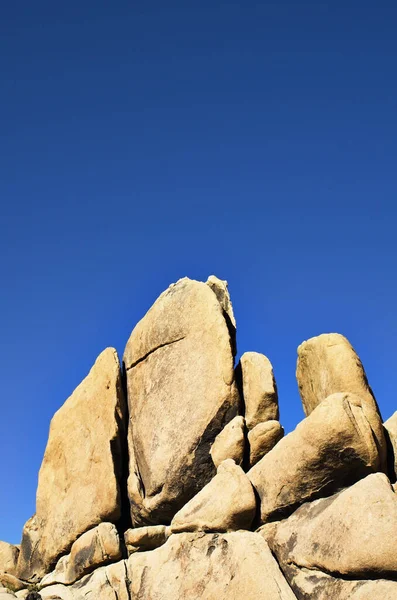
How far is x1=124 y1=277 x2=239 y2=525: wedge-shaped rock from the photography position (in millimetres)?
18453

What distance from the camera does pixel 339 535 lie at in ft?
45.6

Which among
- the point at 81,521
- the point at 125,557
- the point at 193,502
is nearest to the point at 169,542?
Answer: the point at 193,502

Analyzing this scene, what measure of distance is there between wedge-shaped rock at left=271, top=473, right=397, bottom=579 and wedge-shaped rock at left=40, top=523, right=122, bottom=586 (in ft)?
18.6

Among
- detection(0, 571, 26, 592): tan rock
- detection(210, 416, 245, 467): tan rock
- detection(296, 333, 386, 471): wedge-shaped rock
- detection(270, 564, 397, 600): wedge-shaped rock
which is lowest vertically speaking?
detection(270, 564, 397, 600): wedge-shaped rock

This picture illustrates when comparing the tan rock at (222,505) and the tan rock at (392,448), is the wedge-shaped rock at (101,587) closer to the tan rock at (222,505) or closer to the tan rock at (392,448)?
the tan rock at (222,505)

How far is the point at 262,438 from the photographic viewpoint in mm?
17609

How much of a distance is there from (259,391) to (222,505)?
11.5 feet

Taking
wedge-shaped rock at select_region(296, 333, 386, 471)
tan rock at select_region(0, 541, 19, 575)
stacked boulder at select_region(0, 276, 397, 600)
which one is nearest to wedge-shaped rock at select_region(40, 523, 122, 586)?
stacked boulder at select_region(0, 276, 397, 600)

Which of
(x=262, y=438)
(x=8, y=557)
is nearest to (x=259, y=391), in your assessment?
(x=262, y=438)

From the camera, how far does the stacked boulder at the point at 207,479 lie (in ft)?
47.1

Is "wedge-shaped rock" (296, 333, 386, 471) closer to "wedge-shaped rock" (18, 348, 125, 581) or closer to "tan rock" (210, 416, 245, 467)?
"tan rock" (210, 416, 245, 467)

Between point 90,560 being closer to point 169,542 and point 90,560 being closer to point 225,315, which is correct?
point 169,542

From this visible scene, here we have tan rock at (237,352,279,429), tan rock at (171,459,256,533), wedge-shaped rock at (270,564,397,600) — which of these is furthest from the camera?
tan rock at (237,352,279,429)

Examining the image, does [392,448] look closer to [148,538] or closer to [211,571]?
[211,571]
